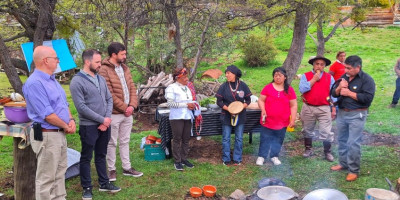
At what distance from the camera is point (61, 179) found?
4.27m

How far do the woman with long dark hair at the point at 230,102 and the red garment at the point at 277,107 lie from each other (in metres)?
0.36

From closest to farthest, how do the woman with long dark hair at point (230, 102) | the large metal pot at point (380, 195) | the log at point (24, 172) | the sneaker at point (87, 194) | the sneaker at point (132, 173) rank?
1. the large metal pot at point (380, 195)
2. the log at point (24, 172)
3. the sneaker at point (87, 194)
4. the sneaker at point (132, 173)
5. the woman with long dark hair at point (230, 102)

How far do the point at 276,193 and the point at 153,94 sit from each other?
Result: 19.3 feet

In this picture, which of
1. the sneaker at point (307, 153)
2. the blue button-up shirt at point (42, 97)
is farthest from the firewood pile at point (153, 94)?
the blue button-up shirt at point (42, 97)

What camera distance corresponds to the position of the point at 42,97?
3.89 metres

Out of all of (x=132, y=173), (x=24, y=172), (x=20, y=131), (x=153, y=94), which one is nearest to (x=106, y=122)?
(x=20, y=131)

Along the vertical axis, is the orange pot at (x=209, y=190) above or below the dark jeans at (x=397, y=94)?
below

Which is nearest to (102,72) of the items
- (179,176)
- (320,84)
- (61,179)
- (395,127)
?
(61,179)

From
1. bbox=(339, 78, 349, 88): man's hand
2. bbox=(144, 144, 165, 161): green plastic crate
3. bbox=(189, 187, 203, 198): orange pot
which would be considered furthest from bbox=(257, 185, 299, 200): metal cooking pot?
bbox=(144, 144, 165, 161): green plastic crate

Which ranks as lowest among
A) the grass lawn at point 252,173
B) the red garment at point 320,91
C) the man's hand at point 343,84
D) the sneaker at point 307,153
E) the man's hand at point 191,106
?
the grass lawn at point 252,173

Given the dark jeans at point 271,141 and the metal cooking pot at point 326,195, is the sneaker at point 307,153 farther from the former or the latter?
the metal cooking pot at point 326,195

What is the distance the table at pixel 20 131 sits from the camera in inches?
164

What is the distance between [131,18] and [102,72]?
9.43ft

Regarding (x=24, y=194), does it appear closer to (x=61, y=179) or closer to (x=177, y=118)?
(x=61, y=179)
